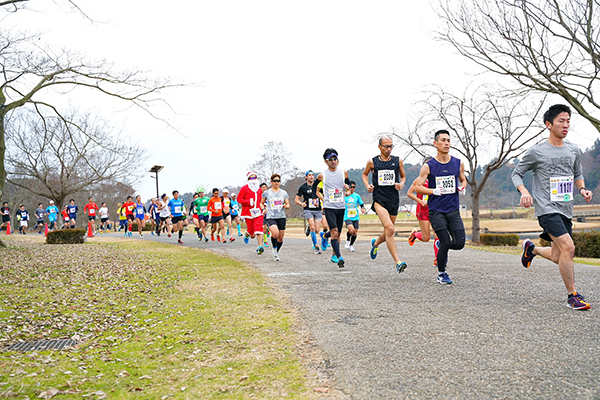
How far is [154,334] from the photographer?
5.52m

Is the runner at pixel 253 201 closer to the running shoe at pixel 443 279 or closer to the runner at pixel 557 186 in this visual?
the running shoe at pixel 443 279

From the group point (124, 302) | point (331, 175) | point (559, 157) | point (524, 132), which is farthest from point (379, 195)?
point (524, 132)

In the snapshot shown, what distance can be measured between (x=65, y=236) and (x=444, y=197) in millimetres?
18900

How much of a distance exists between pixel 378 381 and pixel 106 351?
3006 mm

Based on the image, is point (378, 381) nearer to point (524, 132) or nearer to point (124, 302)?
point (124, 302)

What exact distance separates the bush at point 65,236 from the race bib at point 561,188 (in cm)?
2063

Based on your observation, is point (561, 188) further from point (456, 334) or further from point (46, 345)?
point (46, 345)

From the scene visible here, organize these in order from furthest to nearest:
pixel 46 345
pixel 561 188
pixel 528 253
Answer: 1. pixel 528 253
2. pixel 561 188
3. pixel 46 345

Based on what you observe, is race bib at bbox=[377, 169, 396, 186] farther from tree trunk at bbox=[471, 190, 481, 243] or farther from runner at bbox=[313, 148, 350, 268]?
tree trunk at bbox=[471, 190, 481, 243]

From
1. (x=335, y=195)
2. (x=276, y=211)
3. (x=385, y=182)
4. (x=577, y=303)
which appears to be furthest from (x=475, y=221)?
(x=577, y=303)

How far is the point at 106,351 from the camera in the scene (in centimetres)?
505

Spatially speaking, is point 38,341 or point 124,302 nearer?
point 38,341

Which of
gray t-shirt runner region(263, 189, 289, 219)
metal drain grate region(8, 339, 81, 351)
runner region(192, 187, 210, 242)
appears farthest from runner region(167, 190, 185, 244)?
metal drain grate region(8, 339, 81, 351)

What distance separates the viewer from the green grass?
375 centimetres
